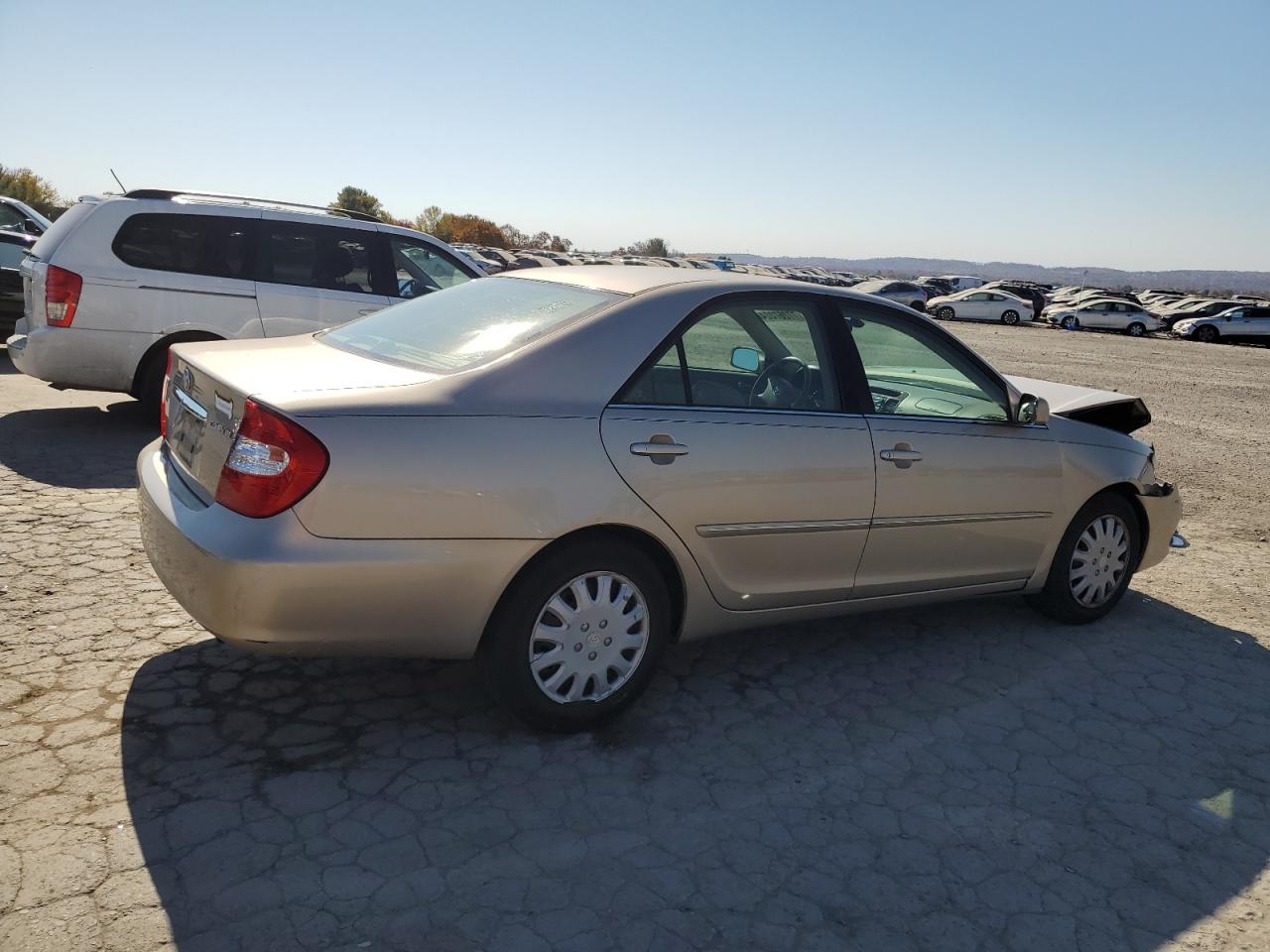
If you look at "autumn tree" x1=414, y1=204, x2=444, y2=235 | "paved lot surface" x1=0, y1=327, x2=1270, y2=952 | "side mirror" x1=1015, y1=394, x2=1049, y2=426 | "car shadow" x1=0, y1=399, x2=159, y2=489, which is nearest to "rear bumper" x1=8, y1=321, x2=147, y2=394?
"car shadow" x1=0, y1=399, x2=159, y2=489

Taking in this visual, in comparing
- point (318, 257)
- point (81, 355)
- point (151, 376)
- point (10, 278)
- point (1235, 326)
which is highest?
point (318, 257)

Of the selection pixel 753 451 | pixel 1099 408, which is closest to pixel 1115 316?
pixel 1099 408

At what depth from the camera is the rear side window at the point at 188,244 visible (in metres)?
7.35

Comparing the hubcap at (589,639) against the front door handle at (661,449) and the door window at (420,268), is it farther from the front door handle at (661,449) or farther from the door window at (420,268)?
the door window at (420,268)

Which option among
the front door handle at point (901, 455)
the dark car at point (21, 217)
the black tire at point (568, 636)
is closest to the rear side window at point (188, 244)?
the black tire at point (568, 636)

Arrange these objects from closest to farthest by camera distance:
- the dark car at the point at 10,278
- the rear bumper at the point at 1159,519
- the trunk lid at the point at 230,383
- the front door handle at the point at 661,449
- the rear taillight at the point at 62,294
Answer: the trunk lid at the point at 230,383
the front door handle at the point at 661,449
the rear bumper at the point at 1159,519
the rear taillight at the point at 62,294
the dark car at the point at 10,278

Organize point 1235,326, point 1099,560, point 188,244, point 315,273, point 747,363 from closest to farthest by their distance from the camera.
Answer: point 747,363 → point 1099,560 → point 188,244 → point 315,273 → point 1235,326

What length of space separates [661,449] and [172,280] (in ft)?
17.6

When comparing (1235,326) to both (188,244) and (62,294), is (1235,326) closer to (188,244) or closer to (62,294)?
(188,244)

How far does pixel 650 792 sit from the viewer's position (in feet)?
11.0

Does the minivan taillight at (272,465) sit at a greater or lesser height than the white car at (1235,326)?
greater

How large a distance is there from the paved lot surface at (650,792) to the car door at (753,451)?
577mm

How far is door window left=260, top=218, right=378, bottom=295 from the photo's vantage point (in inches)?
307

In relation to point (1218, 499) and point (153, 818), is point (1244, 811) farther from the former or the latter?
point (1218, 499)
